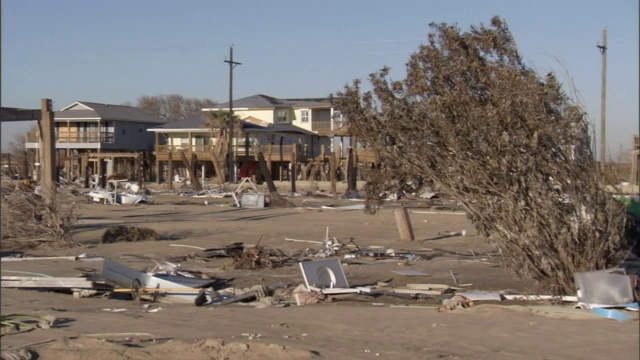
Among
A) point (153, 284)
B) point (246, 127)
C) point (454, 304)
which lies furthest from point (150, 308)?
point (246, 127)

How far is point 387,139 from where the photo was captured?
46.7 feet

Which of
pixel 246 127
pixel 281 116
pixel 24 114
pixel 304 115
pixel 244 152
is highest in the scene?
pixel 304 115

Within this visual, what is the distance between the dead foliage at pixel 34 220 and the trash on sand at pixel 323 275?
8.69 meters

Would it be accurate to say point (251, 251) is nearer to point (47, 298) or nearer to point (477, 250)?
point (47, 298)

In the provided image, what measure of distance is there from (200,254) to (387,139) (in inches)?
226

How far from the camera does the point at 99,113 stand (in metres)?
75.9

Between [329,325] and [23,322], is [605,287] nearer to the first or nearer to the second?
[329,325]

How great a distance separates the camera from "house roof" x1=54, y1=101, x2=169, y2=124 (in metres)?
75.9

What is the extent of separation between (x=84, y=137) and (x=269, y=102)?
17.9 m

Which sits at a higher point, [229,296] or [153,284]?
[153,284]

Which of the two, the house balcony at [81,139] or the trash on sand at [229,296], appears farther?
the house balcony at [81,139]

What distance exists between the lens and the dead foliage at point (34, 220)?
1959 cm

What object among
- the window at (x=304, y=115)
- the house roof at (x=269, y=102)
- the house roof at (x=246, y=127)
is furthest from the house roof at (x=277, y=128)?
the house roof at (x=269, y=102)

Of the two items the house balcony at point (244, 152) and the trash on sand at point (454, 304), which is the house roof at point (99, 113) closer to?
the house balcony at point (244, 152)
